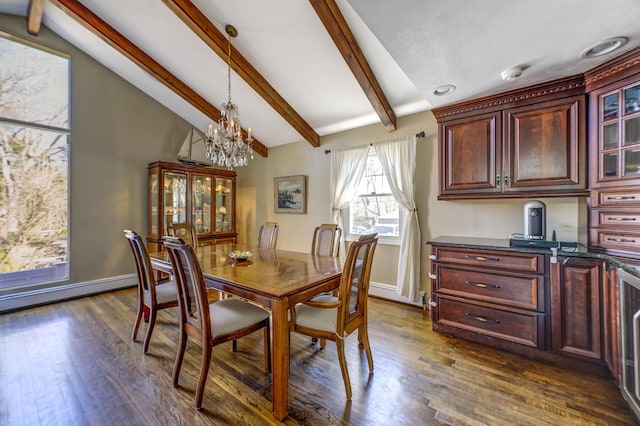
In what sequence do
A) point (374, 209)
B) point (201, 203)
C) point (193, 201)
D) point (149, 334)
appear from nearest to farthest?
1. point (149, 334)
2. point (374, 209)
3. point (193, 201)
4. point (201, 203)

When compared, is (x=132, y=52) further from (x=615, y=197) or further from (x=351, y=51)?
(x=615, y=197)

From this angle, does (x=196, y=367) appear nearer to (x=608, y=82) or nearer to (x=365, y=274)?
(x=365, y=274)

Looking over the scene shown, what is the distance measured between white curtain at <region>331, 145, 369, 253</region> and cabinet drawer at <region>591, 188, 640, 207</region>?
7.74ft

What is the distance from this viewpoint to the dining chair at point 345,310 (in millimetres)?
1735

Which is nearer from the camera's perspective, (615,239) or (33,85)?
(615,239)

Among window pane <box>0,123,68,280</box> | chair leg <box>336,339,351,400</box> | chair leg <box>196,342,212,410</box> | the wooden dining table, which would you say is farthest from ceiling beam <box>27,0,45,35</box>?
chair leg <box>336,339,351,400</box>

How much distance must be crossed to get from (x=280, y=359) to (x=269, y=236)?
1971mm

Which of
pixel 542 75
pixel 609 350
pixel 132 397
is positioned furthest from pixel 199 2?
pixel 609 350

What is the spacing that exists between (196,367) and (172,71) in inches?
146

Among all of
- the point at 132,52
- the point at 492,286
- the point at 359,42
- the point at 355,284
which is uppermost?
the point at 132,52

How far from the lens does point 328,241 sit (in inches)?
117

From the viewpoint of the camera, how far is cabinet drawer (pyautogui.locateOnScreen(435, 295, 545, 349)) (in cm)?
211

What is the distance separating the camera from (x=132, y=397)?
1730 mm

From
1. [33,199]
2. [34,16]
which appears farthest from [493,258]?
[34,16]
